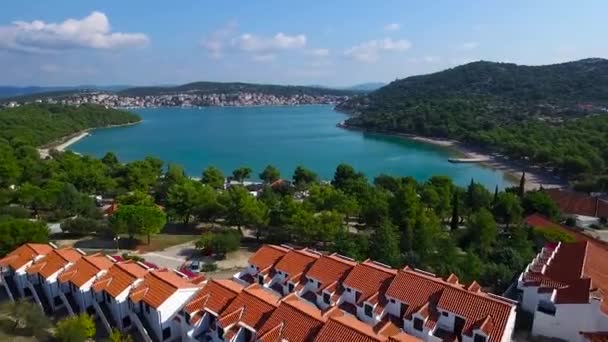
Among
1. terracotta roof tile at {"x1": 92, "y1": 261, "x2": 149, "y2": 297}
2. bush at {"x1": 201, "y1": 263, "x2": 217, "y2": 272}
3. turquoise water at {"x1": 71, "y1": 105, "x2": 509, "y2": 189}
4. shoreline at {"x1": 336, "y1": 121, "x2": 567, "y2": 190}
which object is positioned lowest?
turquoise water at {"x1": 71, "y1": 105, "x2": 509, "y2": 189}

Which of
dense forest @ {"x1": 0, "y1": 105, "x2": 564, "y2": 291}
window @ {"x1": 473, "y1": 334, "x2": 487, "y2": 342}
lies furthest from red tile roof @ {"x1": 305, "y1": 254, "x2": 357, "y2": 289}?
window @ {"x1": 473, "y1": 334, "x2": 487, "y2": 342}

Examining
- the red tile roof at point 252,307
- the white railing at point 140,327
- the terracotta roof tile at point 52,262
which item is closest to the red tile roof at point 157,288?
the white railing at point 140,327

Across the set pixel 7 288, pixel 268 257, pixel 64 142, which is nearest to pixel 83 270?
pixel 7 288


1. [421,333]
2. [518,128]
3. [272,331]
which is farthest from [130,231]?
[518,128]

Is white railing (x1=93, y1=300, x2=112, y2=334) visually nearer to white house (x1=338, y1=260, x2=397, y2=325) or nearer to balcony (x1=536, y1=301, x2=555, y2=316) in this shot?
white house (x1=338, y1=260, x2=397, y2=325)

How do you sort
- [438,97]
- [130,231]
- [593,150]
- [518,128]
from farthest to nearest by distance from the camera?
[438,97], [518,128], [593,150], [130,231]

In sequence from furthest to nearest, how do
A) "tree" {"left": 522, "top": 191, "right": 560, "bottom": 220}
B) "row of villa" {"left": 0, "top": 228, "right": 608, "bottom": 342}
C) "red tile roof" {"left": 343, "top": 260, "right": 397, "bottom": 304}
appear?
"tree" {"left": 522, "top": 191, "right": 560, "bottom": 220} → "red tile roof" {"left": 343, "top": 260, "right": 397, "bottom": 304} → "row of villa" {"left": 0, "top": 228, "right": 608, "bottom": 342}

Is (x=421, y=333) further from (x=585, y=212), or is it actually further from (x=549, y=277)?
(x=585, y=212)

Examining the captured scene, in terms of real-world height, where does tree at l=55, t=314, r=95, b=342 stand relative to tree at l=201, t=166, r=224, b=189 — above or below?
above
